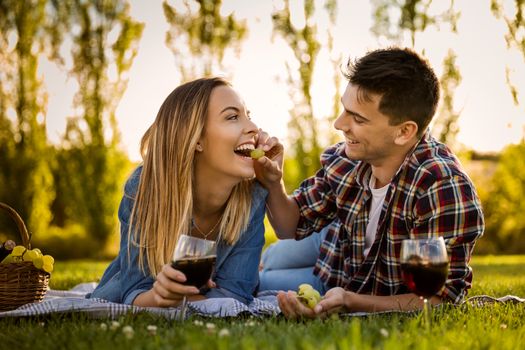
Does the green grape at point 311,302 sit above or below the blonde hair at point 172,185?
below

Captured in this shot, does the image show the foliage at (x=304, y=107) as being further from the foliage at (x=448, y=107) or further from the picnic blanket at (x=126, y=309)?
the picnic blanket at (x=126, y=309)

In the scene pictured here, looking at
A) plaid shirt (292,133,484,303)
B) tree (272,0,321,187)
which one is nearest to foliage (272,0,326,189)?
tree (272,0,321,187)

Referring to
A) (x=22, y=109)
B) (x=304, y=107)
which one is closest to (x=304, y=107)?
(x=304, y=107)

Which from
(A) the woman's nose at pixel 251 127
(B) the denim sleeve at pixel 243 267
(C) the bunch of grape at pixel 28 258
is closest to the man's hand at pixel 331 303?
(B) the denim sleeve at pixel 243 267

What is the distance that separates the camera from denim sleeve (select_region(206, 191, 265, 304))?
4.10m

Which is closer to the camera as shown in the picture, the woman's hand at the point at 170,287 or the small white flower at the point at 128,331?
the small white flower at the point at 128,331

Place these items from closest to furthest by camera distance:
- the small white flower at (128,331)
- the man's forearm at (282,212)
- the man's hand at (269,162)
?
the small white flower at (128,331), the man's hand at (269,162), the man's forearm at (282,212)

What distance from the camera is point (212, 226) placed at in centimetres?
443

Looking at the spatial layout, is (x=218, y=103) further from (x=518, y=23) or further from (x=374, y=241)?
(x=518, y=23)

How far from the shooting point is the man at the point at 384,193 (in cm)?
379

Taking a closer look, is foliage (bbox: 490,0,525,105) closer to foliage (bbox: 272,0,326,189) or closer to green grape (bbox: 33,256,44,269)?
foliage (bbox: 272,0,326,189)

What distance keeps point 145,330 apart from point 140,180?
145cm

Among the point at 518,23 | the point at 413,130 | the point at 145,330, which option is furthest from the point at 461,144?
the point at 145,330

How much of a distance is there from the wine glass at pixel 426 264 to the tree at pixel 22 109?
42.1ft
